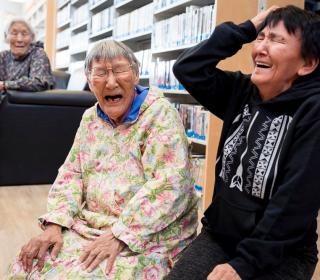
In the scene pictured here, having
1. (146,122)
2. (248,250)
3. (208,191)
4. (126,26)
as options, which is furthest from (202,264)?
(126,26)

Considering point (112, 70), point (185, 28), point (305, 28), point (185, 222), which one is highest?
point (185, 28)

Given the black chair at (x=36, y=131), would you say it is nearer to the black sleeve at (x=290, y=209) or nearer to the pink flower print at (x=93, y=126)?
the pink flower print at (x=93, y=126)

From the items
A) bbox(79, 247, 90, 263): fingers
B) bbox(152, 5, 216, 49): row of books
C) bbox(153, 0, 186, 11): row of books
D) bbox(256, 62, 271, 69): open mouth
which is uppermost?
bbox(153, 0, 186, 11): row of books

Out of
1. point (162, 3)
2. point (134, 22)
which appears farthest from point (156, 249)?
point (134, 22)

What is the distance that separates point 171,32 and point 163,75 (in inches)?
15.1

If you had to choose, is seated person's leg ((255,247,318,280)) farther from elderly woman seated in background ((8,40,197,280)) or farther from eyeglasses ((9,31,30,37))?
eyeglasses ((9,31,30,37))

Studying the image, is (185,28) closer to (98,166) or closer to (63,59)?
(98,166)

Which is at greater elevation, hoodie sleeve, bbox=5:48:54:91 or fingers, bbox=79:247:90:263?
hoodie sleeve, bbox=5:48:54:91

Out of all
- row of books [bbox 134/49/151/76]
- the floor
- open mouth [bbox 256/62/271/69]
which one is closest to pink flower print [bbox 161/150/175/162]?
open mouth [bbox 256/62/271/69]

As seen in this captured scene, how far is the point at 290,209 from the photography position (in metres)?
0.98

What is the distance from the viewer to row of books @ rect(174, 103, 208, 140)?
10.3 feet

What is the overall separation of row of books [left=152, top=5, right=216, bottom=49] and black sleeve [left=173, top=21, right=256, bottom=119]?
1.65 m

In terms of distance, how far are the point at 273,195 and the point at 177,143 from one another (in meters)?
0.33

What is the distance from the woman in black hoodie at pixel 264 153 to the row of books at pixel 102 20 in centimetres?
407
